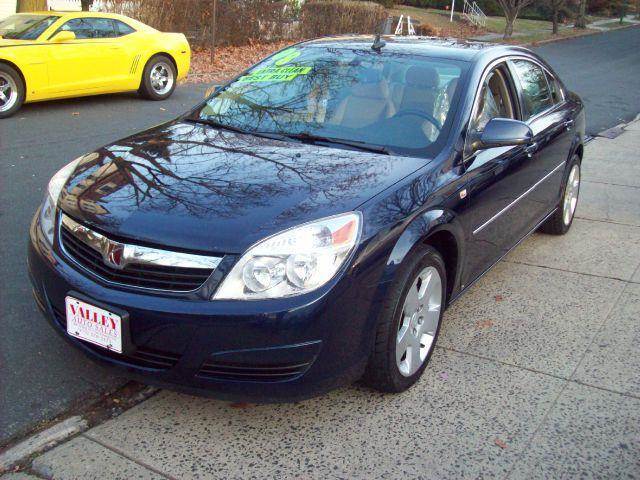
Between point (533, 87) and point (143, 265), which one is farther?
point (533, 87)

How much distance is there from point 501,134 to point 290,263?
5.29ft

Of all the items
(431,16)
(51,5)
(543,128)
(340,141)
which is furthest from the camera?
(431,16)

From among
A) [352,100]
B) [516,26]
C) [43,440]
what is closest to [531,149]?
[352,100]

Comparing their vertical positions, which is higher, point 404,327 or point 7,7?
point 7,7

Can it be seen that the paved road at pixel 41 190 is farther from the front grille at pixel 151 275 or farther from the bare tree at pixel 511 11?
the bare tree at pixel 511 11

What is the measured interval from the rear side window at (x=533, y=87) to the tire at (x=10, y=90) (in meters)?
7.21

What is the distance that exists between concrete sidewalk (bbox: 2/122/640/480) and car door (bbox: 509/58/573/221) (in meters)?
0.93

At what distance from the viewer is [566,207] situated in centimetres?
600

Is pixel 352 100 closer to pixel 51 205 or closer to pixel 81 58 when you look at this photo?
pixel 51 205

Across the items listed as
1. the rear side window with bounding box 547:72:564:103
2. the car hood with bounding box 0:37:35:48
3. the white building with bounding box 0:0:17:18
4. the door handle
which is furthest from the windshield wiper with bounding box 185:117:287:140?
the white building with bounding box 0:0:17:18

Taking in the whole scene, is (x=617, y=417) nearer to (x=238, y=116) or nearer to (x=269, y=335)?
(x=269, y=335)

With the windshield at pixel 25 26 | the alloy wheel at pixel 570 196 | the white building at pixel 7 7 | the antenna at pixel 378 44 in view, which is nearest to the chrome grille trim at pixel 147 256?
the antenna at pixel 378 44

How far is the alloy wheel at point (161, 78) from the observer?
Answer: 11.9m

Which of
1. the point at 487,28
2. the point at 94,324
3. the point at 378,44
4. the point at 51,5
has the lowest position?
the point at 94,324
